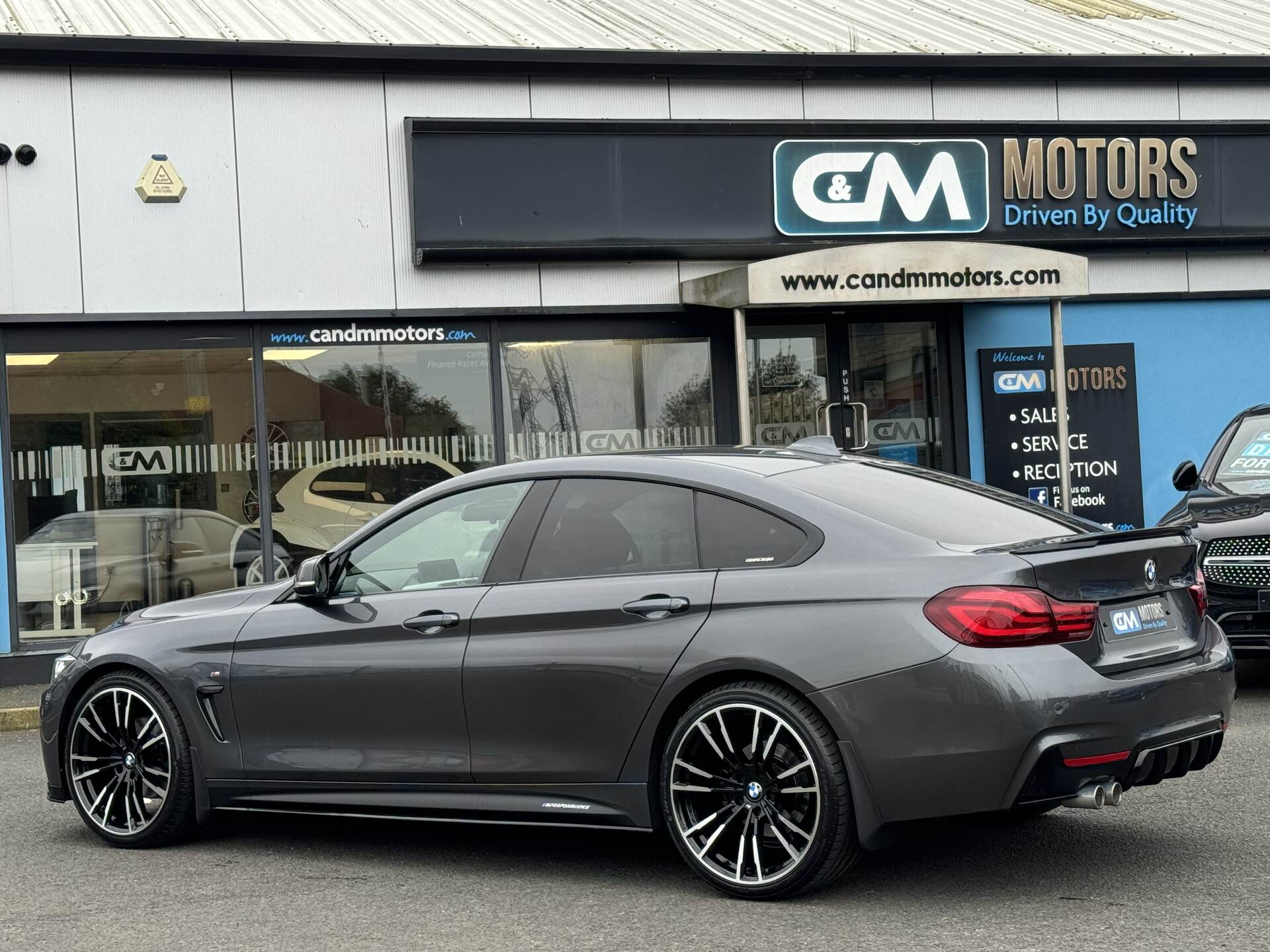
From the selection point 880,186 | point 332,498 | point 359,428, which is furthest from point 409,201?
point 880,186

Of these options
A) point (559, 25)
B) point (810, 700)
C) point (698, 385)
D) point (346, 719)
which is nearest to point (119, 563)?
point (698, 385)

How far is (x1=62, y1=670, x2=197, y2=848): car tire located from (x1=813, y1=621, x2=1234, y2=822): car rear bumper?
111 inches

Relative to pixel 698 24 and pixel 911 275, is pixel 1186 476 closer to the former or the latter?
pixel 911 275

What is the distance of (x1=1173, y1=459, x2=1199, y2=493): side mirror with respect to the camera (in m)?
9.51

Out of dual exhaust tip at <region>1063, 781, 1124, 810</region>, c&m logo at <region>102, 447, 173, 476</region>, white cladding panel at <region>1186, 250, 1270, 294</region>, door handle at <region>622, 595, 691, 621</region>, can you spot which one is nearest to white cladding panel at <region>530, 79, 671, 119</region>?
c&m logo at <region>102, 447, 173, 476</region>

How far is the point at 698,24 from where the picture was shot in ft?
49.6

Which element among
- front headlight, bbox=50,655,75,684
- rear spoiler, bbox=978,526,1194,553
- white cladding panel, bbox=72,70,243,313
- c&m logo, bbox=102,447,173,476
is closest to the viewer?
rear spoiler, bbox=978,526,1194,553

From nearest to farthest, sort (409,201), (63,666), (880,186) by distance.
→ (63,666)
(409,201)
(880,186)

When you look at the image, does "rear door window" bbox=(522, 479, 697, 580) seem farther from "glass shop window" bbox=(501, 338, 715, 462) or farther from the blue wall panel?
the blue wall panel

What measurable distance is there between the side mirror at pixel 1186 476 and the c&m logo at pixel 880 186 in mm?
4733

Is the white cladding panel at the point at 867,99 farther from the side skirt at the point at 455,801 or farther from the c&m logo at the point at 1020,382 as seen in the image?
the side skirt at the point at 455,801

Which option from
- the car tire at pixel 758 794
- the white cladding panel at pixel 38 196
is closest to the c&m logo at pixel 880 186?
the white cladding panel at pixel 38 196

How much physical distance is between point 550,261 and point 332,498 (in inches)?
110

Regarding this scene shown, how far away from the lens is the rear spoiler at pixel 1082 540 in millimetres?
4797
